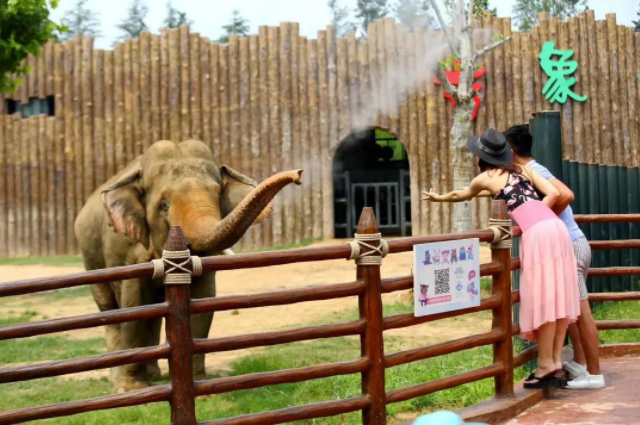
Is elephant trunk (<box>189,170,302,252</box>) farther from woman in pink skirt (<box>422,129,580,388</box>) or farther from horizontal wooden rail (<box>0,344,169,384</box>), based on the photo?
horizontal wooden rail (<box>0,344,169,384</box>)

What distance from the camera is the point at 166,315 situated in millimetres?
4270

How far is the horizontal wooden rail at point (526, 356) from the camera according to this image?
6025 millimetres

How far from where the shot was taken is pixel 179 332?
14.0 feet

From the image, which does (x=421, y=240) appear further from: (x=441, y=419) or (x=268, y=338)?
(x=441, y=419)

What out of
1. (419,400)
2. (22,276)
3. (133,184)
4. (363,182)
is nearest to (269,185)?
(419,400)

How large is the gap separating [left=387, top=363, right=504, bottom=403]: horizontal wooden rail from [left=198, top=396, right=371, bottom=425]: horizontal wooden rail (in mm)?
227

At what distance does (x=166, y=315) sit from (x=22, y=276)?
12.2 m

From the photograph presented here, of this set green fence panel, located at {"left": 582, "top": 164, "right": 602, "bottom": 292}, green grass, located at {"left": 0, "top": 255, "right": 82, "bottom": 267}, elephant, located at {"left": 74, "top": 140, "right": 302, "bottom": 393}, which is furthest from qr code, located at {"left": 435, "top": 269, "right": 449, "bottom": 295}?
green grass, located at {"left": 0, "top": 255, "right": 82, "bottom": 267}

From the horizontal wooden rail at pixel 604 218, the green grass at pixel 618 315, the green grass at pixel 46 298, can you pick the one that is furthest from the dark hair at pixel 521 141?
the green grass at pixel 46 298

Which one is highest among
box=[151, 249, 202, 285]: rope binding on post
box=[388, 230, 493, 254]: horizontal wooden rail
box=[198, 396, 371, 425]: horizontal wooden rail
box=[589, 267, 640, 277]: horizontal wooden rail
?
box=[388, 230, 493, 254]: horizontal wooden rail

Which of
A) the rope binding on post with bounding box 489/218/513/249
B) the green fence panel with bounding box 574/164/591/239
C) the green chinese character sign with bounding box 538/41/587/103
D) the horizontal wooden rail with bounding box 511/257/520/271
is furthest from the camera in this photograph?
the green chinese character sign with bounding box 538/41/587/103

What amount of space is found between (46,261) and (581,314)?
1386 cm

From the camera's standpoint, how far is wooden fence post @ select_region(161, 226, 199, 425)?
4262mm

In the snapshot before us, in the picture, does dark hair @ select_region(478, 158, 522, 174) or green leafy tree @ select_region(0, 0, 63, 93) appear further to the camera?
green leafy tree @ select_region(0, 0, 63, 93)
